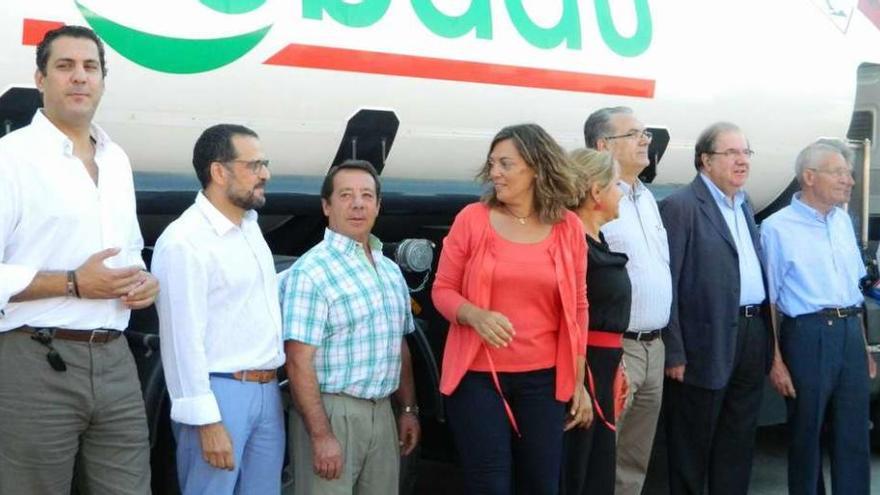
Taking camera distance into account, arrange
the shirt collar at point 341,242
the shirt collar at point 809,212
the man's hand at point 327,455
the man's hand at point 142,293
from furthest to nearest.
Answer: the shirt collar at point 809,212
the shirt collar at point 341,242
the man's hand at point 327,455
the man's hand at point 142,293

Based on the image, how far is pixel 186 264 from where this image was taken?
3.28 m

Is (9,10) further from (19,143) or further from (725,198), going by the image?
(725,198)

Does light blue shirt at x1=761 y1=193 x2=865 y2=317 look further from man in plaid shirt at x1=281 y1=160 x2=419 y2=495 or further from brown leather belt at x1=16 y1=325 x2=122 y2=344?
brown leather belt at x1=16 y1=325 x2=122 y2=344

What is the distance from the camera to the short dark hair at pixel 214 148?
3.44m

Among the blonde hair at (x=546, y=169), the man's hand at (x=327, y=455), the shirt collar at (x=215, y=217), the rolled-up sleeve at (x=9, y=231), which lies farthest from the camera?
the blonde hair at (x=546, y=169)

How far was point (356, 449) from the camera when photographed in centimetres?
369

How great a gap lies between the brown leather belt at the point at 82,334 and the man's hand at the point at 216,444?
0.36 meters

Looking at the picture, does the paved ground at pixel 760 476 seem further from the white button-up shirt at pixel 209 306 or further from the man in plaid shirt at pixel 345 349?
the white button-up shirt at pixel 209 306

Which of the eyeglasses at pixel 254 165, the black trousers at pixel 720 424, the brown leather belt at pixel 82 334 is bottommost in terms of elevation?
the black trousers at pixel 720 424

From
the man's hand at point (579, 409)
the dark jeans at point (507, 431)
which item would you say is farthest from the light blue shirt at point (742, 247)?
the dark jeans at point (507, 431)

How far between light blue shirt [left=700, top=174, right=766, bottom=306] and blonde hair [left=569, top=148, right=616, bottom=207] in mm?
841

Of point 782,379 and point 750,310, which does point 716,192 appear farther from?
point 782,379

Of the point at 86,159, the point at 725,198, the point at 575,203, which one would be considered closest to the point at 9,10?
the point at 86,159

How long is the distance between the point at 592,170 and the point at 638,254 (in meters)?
0.47
